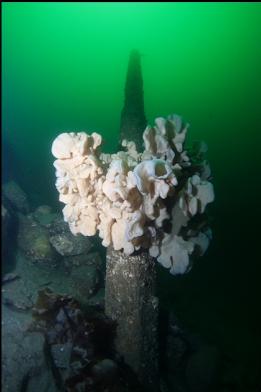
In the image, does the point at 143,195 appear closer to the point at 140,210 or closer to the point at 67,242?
the point at 140,210

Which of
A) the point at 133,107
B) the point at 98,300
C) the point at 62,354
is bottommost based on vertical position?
the point at 62,354

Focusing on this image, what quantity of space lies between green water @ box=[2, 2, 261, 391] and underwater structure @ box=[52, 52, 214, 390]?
33.7 inches

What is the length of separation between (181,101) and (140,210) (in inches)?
2916

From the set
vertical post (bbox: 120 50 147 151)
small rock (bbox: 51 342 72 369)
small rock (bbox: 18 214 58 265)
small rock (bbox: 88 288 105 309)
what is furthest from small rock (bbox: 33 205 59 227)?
small rock (bbox: 51 342 72 369)

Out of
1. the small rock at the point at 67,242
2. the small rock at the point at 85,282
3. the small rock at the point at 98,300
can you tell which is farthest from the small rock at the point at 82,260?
the small rock at the point at 98,300

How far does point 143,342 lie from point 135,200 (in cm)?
170

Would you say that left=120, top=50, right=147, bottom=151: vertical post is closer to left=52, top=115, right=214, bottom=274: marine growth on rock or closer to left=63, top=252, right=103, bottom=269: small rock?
left=52, top=115, right=214, bottom=274: marine growth on rock

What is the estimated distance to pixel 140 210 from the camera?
2848mm

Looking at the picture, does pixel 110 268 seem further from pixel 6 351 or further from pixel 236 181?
pixel 236 181

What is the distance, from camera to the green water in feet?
23.0

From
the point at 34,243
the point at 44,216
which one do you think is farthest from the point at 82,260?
the point at 44,216

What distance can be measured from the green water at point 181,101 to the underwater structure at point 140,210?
0.86m

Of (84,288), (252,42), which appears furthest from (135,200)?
(252,42)

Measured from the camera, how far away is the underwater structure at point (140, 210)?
111 inches
